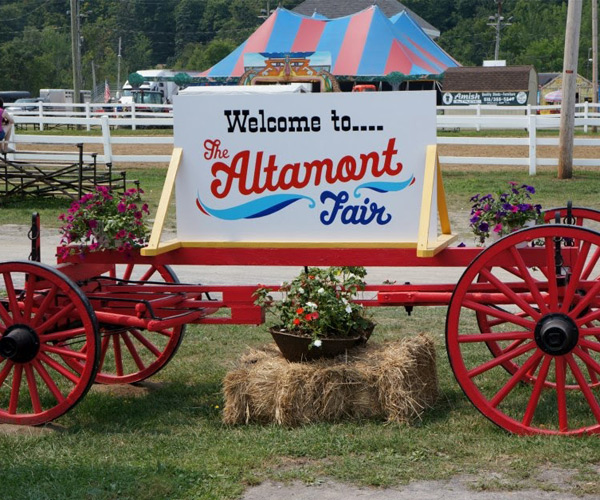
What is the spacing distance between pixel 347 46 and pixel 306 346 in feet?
150

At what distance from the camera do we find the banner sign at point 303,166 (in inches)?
234

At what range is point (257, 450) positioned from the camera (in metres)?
5.32

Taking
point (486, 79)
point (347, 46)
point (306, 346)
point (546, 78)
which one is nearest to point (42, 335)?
point (306, 346)

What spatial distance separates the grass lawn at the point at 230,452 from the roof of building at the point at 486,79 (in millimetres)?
43562

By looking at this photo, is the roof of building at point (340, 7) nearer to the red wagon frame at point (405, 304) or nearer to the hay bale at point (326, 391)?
the red wagon frame at point (405, 304)

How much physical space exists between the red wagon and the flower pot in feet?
0.83

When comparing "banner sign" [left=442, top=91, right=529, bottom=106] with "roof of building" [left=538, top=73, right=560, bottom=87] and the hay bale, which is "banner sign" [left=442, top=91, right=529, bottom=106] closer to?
"roof of building" [left=538, top=73, right=560, bottom=87]

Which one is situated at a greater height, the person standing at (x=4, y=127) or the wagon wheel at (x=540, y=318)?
the person standing at (x=4, y=127)

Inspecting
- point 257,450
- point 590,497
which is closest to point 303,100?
point 257,450

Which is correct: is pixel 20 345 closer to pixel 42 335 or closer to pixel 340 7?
pixel 42 335

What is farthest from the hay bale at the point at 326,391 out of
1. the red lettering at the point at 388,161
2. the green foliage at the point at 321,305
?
the red lettering at the point at 388,161

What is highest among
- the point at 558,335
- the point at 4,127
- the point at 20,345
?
the point at 4,127

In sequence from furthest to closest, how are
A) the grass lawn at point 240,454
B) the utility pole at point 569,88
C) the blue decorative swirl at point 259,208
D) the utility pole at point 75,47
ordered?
the utility pole at point 75,47 < the utility pole at point 569,88 < the blue decorative swirl at point 259,208 < the grass lawn at point 240,454

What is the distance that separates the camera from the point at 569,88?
62.8 feet
